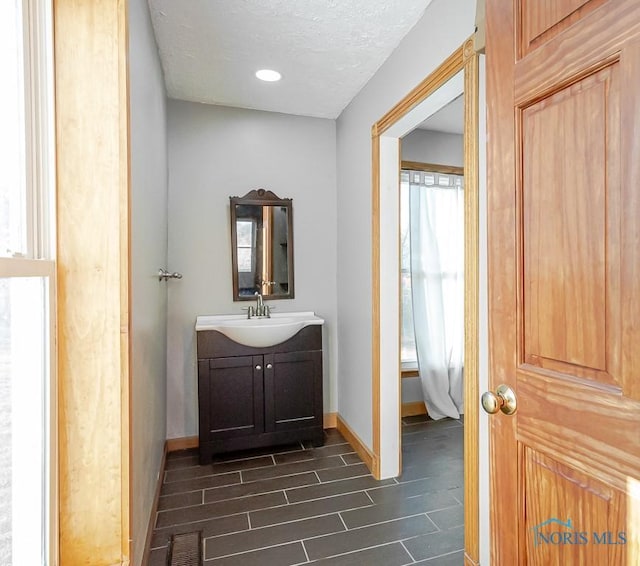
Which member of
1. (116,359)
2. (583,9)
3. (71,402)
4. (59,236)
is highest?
(583,9)

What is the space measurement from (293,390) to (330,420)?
0.61 metres

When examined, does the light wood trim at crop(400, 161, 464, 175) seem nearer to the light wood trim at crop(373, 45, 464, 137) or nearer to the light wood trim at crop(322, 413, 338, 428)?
the light wood trim at crop(373, 45, 464, 137)

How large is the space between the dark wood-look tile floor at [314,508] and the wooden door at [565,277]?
0.96 m

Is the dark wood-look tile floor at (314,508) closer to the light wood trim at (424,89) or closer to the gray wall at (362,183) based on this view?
the gray wall at (362,183)

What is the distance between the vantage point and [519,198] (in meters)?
0.83

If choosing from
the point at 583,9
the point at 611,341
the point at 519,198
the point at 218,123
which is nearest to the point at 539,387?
the point at 611,341

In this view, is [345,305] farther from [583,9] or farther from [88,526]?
[583,9]

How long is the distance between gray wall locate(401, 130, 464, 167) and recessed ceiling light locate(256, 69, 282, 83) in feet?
4.20

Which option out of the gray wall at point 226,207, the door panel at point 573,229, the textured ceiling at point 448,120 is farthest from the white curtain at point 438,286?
the door panel at point 573,229

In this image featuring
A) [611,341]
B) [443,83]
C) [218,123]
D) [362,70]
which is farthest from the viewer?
[218,123]

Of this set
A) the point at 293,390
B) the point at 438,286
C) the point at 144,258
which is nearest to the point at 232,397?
the point at 293,390

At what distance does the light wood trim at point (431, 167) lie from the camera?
315cm

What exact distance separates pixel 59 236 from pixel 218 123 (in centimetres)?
197

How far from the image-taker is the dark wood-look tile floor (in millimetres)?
1658
